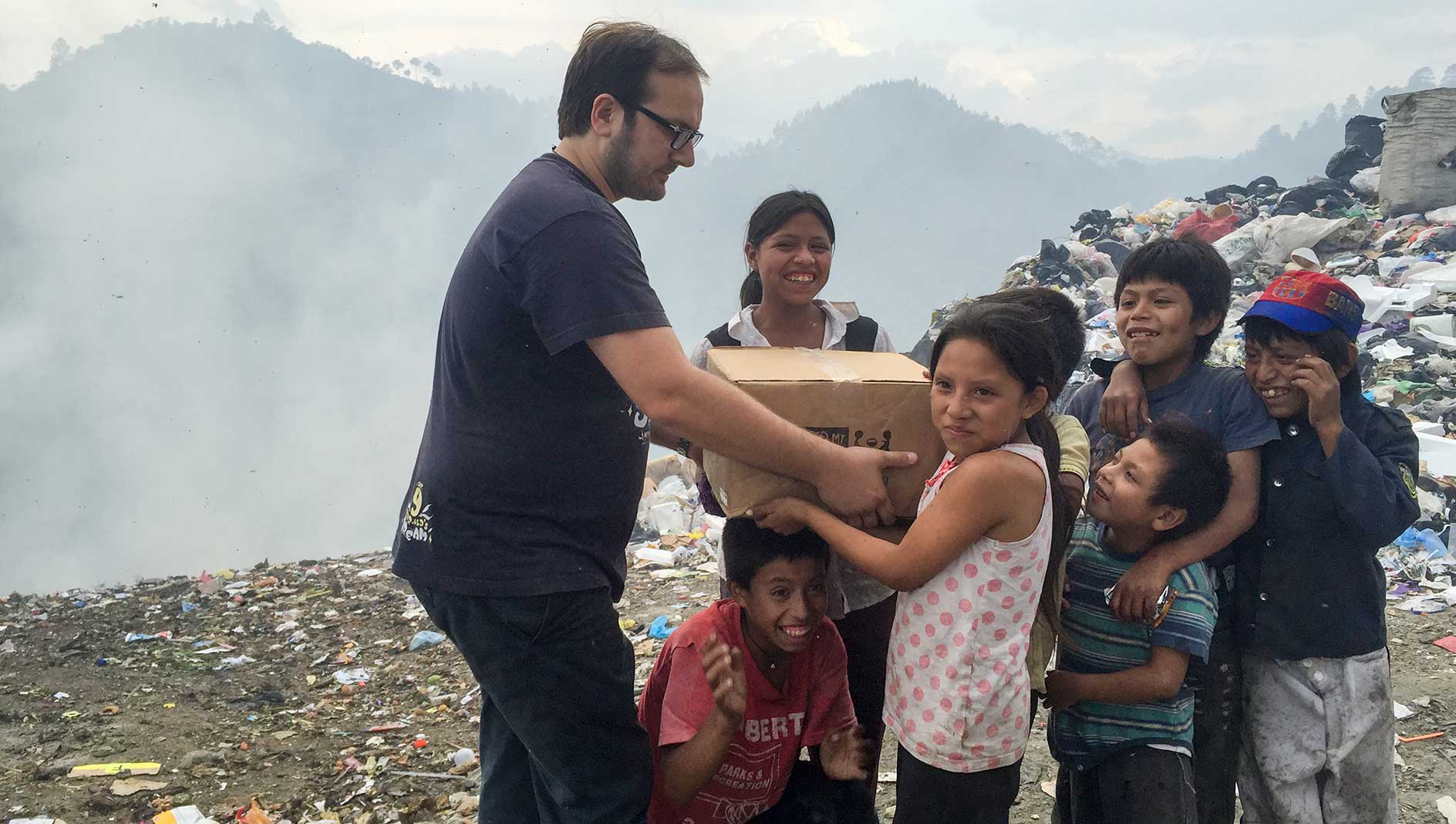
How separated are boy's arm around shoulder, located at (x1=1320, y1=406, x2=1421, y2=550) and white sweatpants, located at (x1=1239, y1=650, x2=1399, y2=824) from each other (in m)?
0.31

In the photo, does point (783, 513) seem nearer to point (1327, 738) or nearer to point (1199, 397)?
point (1199, 397)

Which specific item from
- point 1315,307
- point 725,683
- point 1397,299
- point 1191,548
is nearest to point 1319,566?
point 1191,548

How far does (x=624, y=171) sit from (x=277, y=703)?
3.71 meters

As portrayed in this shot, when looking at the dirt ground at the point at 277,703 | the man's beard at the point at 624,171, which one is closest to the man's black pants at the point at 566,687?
the man's beard at the point at 624,171

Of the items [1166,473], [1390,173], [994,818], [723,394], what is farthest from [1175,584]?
[1390,173]

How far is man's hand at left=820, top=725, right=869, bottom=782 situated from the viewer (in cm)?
197

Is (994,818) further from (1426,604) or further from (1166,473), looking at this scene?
(1426,604)

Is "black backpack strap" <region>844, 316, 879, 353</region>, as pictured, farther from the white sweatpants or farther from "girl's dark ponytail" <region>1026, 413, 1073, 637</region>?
the white sweatpants

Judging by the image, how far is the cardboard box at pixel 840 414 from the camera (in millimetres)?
1725

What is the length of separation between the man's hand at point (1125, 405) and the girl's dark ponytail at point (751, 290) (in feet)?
3.37

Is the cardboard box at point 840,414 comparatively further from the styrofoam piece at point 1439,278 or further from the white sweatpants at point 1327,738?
the styrofoam piece at point 1439,278

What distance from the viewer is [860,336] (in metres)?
2.56

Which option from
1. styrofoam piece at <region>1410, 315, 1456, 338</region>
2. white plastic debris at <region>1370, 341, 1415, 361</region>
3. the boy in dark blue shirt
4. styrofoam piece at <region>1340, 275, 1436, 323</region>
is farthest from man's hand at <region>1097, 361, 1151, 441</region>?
styrofoam piece at <region>1340, 275, 1436, 323</region>

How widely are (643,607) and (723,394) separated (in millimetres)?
4139
